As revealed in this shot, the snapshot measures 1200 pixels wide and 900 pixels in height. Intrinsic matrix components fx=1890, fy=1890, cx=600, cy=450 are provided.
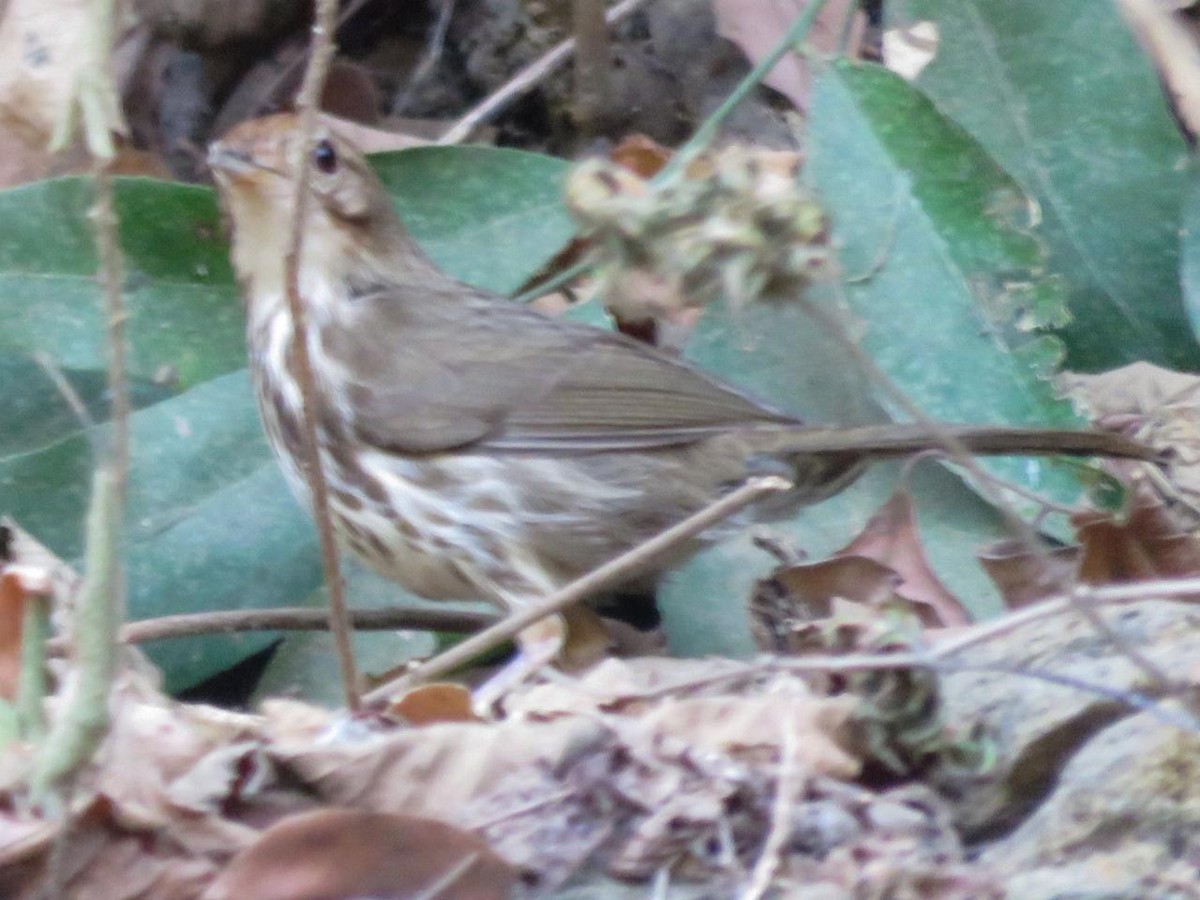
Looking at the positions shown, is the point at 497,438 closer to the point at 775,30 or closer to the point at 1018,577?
the point at 1018,577

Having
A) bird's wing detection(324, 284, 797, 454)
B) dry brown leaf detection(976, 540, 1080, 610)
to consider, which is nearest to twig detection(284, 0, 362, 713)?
bird's wing detection(324, 284, 797, 454)

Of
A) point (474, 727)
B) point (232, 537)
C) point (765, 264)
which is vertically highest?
point (765, 264)

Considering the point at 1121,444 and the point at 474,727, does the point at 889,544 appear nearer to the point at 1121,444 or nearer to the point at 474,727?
the point at 1121,444

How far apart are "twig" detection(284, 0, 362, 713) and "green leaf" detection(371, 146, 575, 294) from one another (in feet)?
4.86

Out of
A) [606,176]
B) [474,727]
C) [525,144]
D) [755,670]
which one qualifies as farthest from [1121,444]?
[525,144]

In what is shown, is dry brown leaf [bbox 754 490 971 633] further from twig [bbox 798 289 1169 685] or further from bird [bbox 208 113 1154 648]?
twig [bbox 798 289 1169 685]

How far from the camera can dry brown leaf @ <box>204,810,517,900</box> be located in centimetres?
174

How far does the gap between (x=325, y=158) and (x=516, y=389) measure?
0.54 meters

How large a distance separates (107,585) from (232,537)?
5.46 ft

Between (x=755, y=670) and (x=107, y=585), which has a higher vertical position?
(x=107, y=585)

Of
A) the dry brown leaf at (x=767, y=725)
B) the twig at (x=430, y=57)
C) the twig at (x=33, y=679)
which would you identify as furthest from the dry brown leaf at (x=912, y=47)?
the twig at (x=33, y=679)

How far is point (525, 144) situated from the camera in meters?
4.56

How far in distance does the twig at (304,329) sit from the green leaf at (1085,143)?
1.84 meters

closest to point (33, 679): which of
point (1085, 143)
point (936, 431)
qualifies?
point (936, 431)
